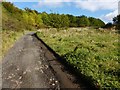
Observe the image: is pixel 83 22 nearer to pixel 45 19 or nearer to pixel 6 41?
pixel 45 19

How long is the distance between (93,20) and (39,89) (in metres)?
149

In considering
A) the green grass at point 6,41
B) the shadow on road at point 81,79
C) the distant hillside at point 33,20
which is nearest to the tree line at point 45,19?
the distant hillside at point 33,20

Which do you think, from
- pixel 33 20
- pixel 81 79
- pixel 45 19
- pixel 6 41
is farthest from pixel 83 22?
pixel 81 79

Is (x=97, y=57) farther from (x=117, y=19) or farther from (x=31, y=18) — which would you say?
(x=31, y=18)

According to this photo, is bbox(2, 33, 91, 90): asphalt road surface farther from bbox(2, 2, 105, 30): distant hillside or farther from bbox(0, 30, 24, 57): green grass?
bbox(2, 2, 105, 30): distant hillside

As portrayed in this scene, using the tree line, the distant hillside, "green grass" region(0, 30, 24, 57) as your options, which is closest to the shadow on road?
"green grass" region(0, 30, 24, 57)

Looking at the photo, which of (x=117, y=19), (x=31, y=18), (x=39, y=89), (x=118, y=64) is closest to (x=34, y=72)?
(x=39, y=89)

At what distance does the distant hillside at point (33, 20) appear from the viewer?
256ft

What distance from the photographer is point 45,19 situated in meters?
126

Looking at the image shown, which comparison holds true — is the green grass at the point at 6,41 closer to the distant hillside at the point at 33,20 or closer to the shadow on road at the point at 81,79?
the shadow on road at the point at 81,79

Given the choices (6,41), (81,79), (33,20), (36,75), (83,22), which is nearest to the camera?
(81,79)

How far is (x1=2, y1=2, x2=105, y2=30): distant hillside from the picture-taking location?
78.0 metres

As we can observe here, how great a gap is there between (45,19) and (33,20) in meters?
9.44

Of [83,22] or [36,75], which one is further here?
[83,22]
